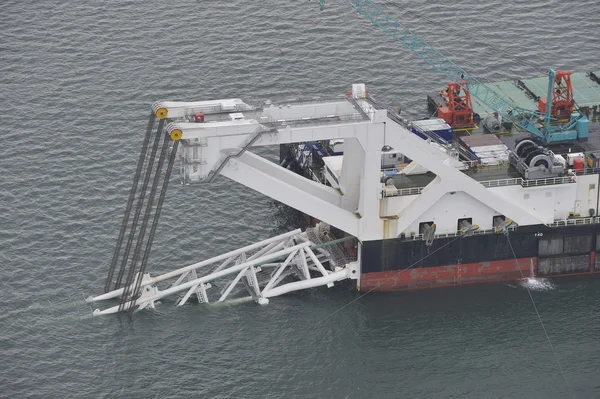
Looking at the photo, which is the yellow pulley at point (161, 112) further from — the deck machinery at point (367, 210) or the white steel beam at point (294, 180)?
the white steel beam at point (294, 180)

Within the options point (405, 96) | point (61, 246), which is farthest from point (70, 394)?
point (405, 96)

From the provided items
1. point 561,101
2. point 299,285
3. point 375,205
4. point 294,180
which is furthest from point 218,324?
point 561,101

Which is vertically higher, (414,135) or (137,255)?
(414,135)

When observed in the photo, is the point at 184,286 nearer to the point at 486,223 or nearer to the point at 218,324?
the point at 218,324

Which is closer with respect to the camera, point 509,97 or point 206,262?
point 206,262

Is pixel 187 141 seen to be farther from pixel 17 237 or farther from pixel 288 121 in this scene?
pixel 17 237

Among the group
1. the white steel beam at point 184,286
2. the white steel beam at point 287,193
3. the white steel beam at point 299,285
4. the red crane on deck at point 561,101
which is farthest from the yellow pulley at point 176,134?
the red crane on deck at point 561,101

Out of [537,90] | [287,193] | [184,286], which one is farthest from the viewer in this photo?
[537,90]

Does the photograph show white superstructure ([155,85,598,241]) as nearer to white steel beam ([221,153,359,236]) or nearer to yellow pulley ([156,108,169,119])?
white steel beam ([221,153,359,236])
